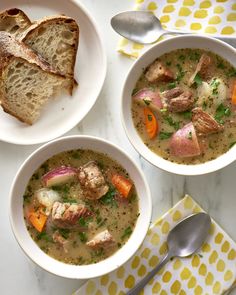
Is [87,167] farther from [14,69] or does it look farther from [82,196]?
[14,69]

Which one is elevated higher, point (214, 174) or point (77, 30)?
point (77, 30)

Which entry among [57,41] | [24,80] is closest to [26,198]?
[24,80]

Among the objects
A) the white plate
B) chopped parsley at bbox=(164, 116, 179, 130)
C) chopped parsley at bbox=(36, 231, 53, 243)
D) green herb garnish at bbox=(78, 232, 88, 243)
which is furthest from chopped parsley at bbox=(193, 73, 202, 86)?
chopped parsley at bbox=(36, 231, 53, 243)

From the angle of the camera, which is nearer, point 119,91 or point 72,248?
point 72,248

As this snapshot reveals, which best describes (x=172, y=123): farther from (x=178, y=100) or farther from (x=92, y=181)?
(x=92, y=181)

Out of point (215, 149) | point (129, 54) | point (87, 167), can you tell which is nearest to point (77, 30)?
point (129, 54)
